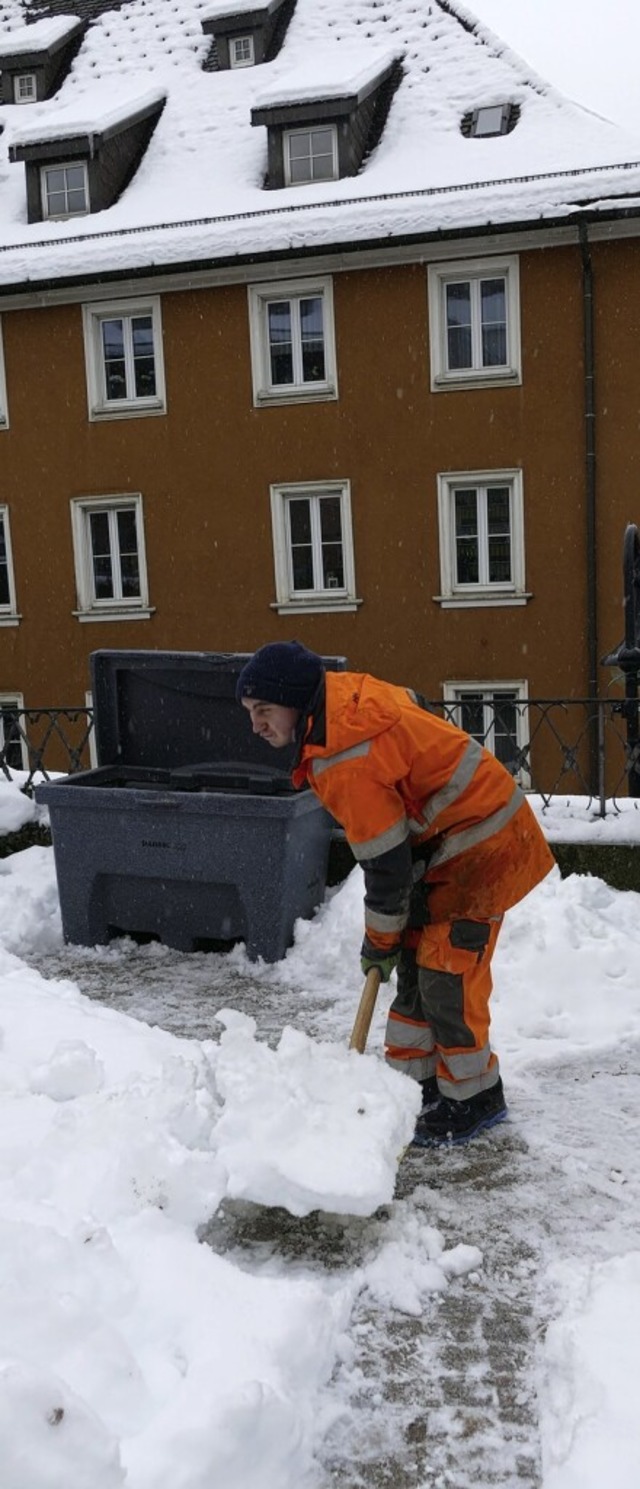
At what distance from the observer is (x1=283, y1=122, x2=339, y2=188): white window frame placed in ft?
55.7

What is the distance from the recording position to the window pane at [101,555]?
18.1 meters

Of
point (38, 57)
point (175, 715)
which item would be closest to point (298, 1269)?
point (175, 715)

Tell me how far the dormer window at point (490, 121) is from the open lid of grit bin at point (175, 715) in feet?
42.6

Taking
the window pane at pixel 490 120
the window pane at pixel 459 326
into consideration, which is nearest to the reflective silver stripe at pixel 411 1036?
the window pane at pixel 459 326

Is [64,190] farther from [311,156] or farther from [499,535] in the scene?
[499,535]

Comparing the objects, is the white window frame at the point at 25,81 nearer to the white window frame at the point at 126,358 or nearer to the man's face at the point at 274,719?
the white window frame at the point at 126,358

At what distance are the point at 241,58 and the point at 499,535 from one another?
361 inches

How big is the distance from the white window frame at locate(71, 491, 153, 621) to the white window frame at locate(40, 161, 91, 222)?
4.18 m

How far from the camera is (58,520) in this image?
59.3ft

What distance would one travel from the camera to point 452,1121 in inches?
159

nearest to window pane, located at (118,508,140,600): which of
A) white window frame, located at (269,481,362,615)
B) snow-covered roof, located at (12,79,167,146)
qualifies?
white window frame, located at (269,481,362,615)

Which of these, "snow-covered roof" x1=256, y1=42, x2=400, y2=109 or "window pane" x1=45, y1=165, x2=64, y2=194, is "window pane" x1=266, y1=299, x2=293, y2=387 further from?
"window pane" x1=45, y1=165, x2=64, y2=194

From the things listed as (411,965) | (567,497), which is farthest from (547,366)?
(411,965)

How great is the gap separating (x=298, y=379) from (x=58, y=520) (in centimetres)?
403
